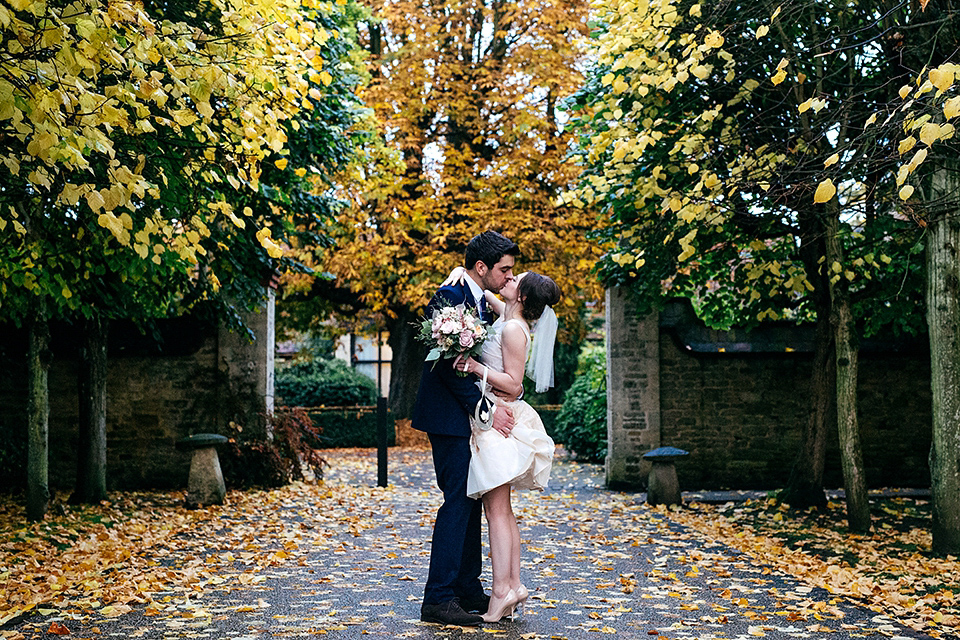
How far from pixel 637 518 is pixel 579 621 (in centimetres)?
517

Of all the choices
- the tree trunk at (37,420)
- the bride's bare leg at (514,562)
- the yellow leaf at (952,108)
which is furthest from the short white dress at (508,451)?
the tree trunk at (37,420)

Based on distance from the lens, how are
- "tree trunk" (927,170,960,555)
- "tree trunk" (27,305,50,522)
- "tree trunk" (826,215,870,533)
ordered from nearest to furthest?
1. "tree trunk" (927,170,960,555)
2. "tree trunk" (826,215,870,533)
3. "tree trunk" (27,305,50,522)

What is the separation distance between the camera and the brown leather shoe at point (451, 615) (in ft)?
17.0

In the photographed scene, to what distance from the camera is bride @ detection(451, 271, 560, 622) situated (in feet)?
17.4

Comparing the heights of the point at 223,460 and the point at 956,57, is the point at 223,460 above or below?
below

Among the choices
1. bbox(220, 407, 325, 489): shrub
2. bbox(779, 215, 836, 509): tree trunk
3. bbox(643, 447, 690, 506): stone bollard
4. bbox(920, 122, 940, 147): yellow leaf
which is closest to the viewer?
bbox(920, 122, 940, 147): yellow leaf

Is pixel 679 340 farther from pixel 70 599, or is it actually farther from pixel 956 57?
pixel 70 599

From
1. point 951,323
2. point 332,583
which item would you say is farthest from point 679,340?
point 332,583

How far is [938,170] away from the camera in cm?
757

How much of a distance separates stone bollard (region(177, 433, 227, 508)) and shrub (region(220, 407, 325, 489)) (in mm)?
1504

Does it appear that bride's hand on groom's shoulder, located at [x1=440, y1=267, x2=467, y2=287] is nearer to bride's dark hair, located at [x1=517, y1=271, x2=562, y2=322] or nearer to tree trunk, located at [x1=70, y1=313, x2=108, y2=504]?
bride's dark hair, located at [x1=517, y1=271, x2=562, y2=322]

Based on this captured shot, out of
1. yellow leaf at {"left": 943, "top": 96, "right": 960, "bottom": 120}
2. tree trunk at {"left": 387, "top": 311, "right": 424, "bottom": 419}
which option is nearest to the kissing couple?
yellow leaf at {"left": 943, "top": 96, "right": 960, "bottom": 120}

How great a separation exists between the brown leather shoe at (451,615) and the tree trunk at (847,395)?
491 centimetres

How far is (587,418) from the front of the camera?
677 inches
